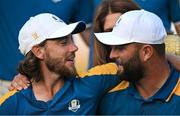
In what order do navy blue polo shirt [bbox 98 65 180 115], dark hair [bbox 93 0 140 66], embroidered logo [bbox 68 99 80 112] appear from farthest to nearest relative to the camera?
dark hair [bbox 93 0 140 66] < embroidered logo [bbox 68 99 80 112] < navy blue polo shirt [bbox 98 65 180 115]

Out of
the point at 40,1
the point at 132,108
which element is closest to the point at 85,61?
the point at 40,1

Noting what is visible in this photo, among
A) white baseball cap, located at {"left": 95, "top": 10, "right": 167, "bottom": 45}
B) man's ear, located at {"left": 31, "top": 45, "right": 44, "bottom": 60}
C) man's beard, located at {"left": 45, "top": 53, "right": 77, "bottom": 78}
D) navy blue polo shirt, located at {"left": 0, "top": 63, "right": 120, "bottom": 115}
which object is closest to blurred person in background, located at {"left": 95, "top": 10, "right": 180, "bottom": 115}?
white baseball cap, located at {"left": 95, "top": 10, "right": 167, "bottom": 45}

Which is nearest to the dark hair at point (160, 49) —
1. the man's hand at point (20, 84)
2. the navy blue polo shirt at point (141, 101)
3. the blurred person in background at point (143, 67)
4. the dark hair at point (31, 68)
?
the blurred person in background at point (143, 67)

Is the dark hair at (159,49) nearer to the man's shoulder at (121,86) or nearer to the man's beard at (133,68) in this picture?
the man's beard at (133,68)

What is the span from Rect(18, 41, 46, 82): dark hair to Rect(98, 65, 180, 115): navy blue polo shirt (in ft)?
1.33

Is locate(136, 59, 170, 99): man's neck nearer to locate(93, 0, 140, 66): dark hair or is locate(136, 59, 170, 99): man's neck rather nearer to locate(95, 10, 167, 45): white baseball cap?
locate(95, 10, 167, 45): white baseball cap

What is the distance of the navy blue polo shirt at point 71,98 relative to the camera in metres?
3.59

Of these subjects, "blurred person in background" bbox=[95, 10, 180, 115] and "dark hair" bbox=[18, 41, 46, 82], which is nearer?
"blurred person in background" bbox=[95, 10, 180, 115]

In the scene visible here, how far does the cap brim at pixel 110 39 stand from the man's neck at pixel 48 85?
0.33 meters

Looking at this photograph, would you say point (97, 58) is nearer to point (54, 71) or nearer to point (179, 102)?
point (54, 71)

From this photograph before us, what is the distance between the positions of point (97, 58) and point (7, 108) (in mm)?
648

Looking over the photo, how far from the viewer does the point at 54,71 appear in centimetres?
372

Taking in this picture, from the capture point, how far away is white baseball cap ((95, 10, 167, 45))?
140 inches

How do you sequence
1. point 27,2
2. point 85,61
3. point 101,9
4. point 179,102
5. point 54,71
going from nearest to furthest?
point 179,102 → point 54,71 → point 101,9 → point 27,2 → point 85,61
